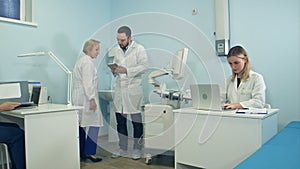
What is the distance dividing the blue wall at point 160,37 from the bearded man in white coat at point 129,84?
1.94 ft

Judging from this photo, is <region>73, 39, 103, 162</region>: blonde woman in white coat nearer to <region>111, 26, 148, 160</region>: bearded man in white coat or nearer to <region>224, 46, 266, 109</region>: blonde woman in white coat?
<region>111, 26, 148, 160</region>: bearded man in white coat

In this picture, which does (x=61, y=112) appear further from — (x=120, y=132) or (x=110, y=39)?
(x=110, y=39)

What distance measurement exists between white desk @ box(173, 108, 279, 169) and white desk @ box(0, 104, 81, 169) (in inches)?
36.2

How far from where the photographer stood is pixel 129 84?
2.92 metres

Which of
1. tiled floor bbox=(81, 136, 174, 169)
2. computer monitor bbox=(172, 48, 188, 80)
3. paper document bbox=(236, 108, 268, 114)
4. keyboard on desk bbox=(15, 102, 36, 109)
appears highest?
computer monitor bbox=(172, 48, 188, 80)

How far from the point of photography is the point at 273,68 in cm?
261

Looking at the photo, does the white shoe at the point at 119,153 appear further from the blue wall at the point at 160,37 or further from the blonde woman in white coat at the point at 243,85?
the blonde woman in white coat at the point at 243,85

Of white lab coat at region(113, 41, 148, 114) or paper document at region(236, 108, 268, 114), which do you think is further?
white lab coat at region(113, 41, 148, 114)

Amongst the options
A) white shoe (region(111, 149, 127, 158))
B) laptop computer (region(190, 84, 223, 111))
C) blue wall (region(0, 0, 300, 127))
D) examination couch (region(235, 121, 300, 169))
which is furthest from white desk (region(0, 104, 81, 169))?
examination couch (region(235, 121, 300, 169))

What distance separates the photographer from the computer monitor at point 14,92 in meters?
2.45

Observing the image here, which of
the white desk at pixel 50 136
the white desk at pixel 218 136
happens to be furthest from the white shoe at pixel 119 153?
the white desk at pixel 218 136

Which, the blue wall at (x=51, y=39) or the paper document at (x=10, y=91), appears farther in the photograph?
the blue wall at (x=51, y=39)

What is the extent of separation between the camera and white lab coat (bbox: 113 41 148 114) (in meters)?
2.89

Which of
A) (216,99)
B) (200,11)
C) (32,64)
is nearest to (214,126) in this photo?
(216,99)
